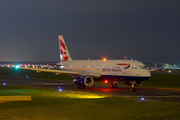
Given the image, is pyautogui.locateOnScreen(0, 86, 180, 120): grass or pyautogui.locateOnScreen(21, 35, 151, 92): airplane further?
pyautogui.locateOnScreen(21, 35, 151, 92): airplane

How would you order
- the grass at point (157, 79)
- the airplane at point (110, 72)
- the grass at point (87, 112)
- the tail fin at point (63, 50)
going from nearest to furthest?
1. the grass at point (87, 112)
2. the airplane at point (110, 72)
3. the grass at point (157, 79)
4. the tail fin at point (63, 50)

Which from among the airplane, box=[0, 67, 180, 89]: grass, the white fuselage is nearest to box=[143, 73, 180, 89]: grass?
box=[0, 67, 180, 89]: grass

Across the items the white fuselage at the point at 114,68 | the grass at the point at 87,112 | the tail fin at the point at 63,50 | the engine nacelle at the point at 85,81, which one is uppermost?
the tail fin at the point at 63,50

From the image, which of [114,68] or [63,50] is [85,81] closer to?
[114,68]

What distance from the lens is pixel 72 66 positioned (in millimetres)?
46469

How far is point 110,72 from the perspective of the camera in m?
38.1

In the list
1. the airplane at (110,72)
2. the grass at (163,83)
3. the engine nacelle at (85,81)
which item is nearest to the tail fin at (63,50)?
the airplane at (110,72)

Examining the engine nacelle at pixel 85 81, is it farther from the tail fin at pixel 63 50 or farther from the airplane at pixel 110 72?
the tail fin at pixel 63 50

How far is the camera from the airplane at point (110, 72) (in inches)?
1361

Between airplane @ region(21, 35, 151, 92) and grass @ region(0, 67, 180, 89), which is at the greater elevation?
airplane @ region(21, 35, 151, 92)

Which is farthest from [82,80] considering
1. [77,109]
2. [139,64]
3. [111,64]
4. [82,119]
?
[82,119]

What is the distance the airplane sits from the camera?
34562mm

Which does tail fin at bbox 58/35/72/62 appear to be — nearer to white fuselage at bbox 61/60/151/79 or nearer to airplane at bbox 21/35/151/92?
airplane at bbox 21/35/151/92

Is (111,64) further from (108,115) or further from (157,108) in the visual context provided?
(108,115)
